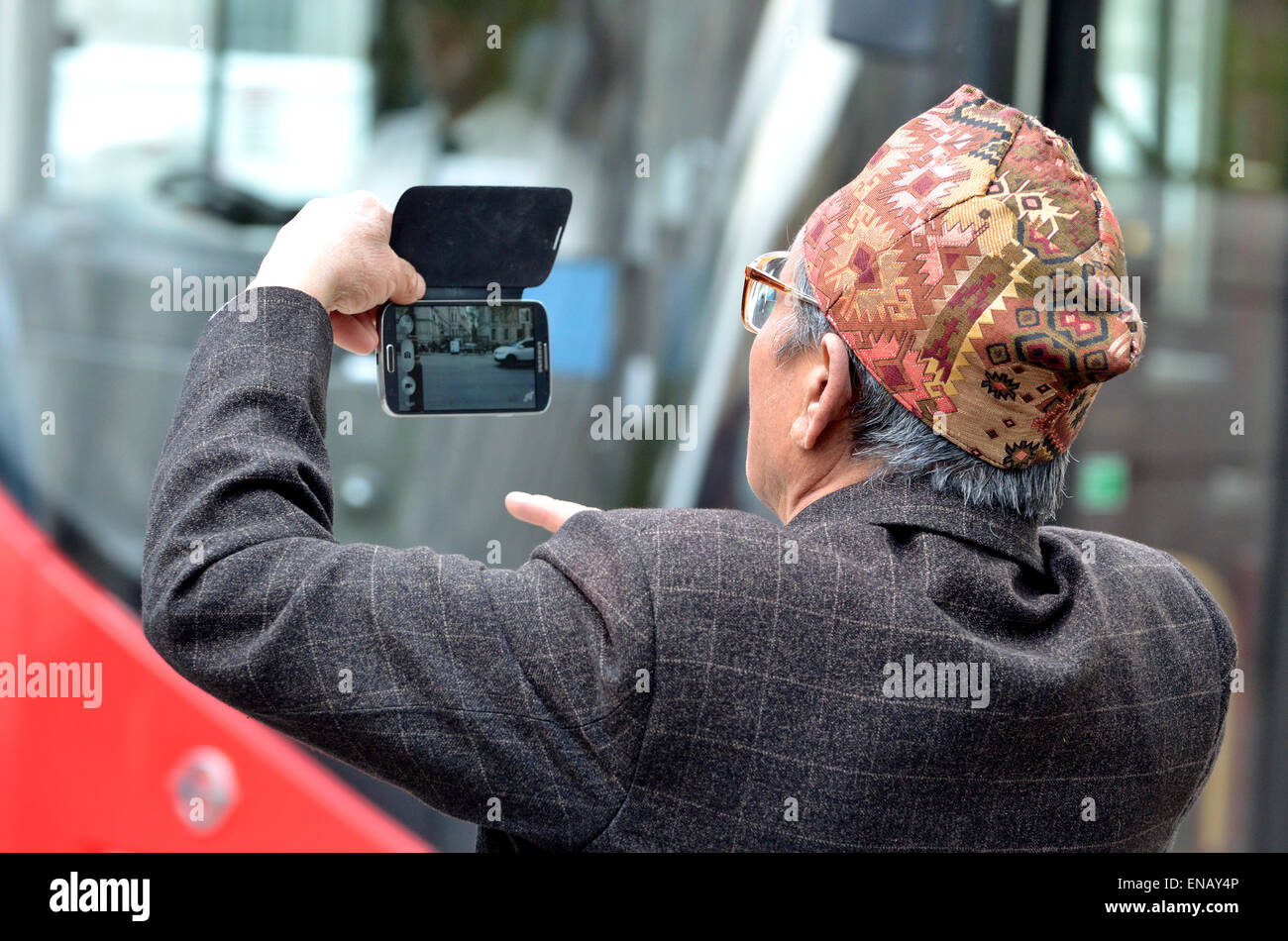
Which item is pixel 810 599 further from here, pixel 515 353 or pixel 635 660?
pixel 515 353

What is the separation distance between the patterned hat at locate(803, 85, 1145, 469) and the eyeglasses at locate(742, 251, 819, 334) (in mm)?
96

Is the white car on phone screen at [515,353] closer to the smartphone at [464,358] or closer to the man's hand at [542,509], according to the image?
the smartphone at [464,358]

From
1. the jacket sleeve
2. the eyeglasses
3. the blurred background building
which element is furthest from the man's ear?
the blurred background building

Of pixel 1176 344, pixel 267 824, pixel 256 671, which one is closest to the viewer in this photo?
pixel 256 671

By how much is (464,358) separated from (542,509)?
187 millimetres

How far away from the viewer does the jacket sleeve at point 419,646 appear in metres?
1.11

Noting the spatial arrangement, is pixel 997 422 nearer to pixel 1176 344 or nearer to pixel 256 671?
pixel 256 671

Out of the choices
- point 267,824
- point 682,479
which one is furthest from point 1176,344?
point 267,824

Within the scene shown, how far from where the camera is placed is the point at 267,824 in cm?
268

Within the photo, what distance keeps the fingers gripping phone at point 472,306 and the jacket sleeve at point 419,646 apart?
0.85ft

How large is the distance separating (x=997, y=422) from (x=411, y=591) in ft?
1.90

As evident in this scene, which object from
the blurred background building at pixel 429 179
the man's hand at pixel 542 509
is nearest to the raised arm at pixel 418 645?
the man's hand at pixel 542 509

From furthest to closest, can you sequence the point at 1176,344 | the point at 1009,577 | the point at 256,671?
the point at 1176,344
the point at 1009,577
the point at 256,671

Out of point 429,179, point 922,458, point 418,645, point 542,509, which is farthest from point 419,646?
point 429,179
